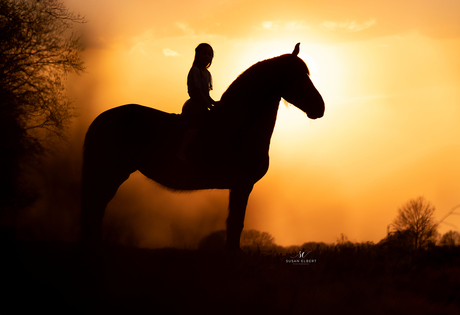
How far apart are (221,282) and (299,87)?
4.11 meters

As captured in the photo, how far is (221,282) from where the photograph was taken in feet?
16.4

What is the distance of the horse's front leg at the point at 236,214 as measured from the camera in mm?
6902

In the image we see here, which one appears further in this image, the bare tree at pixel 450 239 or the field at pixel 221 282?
the bare tree at pixel 450 239

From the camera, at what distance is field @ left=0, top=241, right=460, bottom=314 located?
175 inches

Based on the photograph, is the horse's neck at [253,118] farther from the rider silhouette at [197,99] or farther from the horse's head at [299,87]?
the rider silhouette at [197,99]

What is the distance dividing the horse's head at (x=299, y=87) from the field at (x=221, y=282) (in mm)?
2859

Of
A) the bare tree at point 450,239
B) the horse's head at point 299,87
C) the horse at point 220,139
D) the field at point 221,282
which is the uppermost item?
the horse's head at point 299,87

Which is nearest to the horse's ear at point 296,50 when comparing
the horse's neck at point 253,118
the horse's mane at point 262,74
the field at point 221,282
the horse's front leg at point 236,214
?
the horse's mane at point 262,74

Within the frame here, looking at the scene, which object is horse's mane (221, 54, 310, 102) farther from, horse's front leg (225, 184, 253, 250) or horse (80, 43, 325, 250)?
horse's front leg (225, 184, 253, 250)

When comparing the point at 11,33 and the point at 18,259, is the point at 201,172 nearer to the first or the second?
the point at 18,259

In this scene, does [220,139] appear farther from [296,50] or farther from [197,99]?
[296,50]

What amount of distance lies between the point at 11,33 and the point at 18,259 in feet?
26.6

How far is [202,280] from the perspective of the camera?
4969 mm

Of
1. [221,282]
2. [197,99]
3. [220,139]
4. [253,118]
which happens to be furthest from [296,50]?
[221,282]
